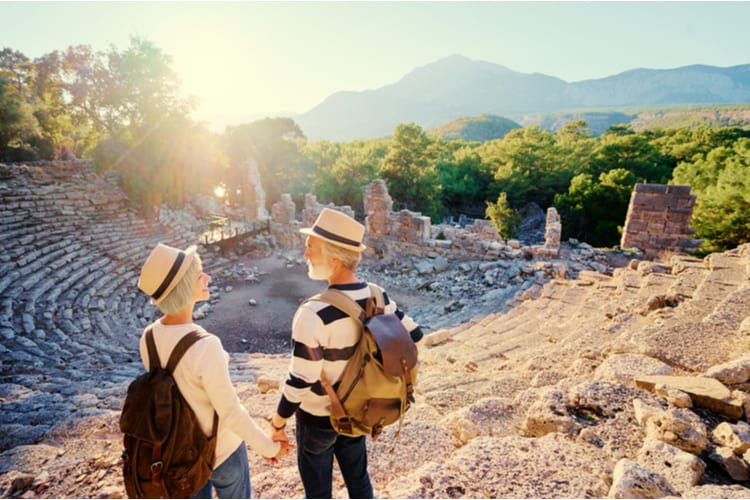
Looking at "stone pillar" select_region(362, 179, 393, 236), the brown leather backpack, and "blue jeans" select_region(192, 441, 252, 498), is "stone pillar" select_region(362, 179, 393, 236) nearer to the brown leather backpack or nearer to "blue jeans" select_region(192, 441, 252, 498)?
"blue jeans" select_region(192, 441, 252, 498)

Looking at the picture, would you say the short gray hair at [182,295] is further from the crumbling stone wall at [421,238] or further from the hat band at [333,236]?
the crumbling stone wall at [421,238]

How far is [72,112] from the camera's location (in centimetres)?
2192

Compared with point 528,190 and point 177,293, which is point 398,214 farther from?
point 528,190

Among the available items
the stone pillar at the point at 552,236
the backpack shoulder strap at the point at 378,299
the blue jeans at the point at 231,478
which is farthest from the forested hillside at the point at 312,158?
the blue jeans at the point at 231,478

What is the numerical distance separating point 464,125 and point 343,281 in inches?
4555

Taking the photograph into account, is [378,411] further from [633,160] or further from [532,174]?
[633,160]

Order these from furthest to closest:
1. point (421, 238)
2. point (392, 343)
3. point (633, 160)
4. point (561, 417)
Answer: point (633, 160), point (421, 238), point (561, 417), point (392, 343)

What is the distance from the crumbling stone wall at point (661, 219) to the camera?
11.6 meters

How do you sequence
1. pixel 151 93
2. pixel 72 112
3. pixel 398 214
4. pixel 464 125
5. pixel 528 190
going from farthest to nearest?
1. pixel 464 125
2. pixel 528 190
3. pixel 72 112
4. pixel 151 93
5. pixel 398 214

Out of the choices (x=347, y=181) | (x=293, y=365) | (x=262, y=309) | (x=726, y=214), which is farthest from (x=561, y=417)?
(x=347, y=181)

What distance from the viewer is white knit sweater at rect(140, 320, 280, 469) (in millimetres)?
1767

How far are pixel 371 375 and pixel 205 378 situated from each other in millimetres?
807

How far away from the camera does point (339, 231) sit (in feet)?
7.18

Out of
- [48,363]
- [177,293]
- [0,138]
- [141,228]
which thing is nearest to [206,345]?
[177,293]
